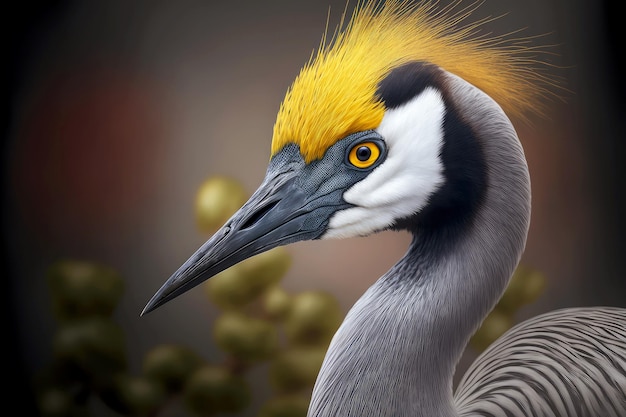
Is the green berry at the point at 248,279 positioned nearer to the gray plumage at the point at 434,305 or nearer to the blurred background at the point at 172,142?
the blurred background at the point at 172,142

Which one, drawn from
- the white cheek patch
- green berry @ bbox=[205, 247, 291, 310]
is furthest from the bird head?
green berry @ bbox=[205, 247, 291, 310]

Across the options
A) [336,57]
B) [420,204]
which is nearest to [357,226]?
[420,204]

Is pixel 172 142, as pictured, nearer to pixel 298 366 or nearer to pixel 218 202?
pixel 218 202

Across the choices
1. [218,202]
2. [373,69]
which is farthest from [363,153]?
[218,202]

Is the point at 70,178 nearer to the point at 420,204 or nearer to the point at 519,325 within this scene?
the point at 420,204

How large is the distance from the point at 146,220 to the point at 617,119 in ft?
3.17

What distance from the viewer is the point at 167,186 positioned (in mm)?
1219

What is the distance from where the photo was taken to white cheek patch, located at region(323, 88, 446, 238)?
2.69 feet

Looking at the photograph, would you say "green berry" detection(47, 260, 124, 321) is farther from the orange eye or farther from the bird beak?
the orange eye

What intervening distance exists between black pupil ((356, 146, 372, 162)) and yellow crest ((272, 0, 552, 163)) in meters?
0.03

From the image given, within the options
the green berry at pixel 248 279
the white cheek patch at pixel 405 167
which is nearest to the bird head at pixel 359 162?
the white cheek patch at pixel 405 167

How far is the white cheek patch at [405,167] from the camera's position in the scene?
2.69ft

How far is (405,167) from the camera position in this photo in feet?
2.72

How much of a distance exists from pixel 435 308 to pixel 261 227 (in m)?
0.25
